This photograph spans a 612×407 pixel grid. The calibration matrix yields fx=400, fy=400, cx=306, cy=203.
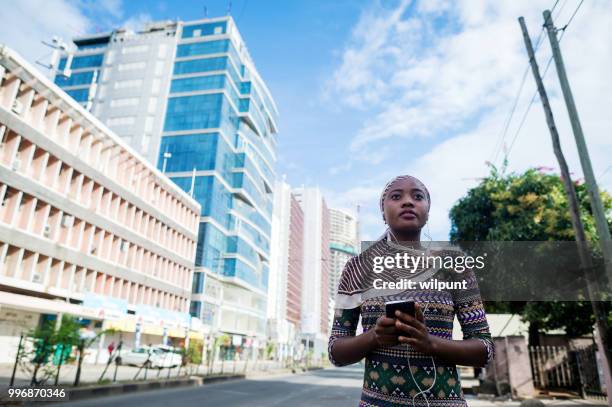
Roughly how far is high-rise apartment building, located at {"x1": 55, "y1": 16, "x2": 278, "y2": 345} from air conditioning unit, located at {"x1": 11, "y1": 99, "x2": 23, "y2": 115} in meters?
27.7

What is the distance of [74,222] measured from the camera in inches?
1111

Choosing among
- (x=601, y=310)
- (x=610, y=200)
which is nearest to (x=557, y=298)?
(x=610, y=200)

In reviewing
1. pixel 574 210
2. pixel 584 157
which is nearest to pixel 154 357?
pixel 574 210

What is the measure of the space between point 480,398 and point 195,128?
47.9 metres

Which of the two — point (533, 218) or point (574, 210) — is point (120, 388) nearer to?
point (574, 210)

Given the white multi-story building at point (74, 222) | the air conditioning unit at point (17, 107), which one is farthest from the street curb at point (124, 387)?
the air conditioning unit at point (17, 107)

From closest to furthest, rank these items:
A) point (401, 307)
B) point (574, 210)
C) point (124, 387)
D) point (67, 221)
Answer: point (401, 307) < point (574, 210) < point (124, 387) < point (67, 221)

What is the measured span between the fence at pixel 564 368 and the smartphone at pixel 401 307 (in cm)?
1707

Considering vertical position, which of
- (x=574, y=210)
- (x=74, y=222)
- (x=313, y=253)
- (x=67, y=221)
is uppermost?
(x=313, y=253)

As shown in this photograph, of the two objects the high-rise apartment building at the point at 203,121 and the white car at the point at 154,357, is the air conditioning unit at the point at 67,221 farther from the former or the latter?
the high-rise apartment building at the point at 203,121

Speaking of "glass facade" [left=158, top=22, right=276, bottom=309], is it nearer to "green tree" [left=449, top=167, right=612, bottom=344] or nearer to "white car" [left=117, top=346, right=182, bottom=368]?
"white car" [left=117, top=346, right=182, bottom=368]

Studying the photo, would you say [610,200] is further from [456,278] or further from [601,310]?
[456,278]

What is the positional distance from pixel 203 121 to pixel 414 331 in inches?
2201

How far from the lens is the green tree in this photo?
1520cm
